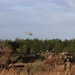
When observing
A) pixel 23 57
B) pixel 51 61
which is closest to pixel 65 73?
pixel 51 61

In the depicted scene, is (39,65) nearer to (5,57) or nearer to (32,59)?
(5,57)

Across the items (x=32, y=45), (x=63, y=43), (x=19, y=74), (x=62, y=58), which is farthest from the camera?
(x=63, y=43)

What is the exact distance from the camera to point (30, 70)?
19156 mm

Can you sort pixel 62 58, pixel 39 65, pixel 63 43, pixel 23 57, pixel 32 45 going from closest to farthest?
pixel 39 65 → pixel 62 58 → pixel 23 57 → pixel 32 45 → pixel 63 43

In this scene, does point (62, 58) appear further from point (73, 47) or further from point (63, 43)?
point (63, 43)

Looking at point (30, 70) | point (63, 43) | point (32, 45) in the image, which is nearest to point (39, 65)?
point (30, 70)

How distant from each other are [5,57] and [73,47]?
29.4 m

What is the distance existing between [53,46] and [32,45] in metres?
3.78

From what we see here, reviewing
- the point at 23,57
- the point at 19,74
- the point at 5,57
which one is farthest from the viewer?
the point at 23,57

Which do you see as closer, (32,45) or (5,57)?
(5,57)

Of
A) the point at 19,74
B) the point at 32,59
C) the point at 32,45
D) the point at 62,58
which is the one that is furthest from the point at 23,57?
the point at 32,45

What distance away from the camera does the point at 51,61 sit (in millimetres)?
19203

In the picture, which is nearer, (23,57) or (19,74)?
(19,74)

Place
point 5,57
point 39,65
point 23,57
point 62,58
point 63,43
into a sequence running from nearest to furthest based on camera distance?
1. point 5,57
2. point 39,65
3. point 62,58
4. point 23,57
5. point 63,43
